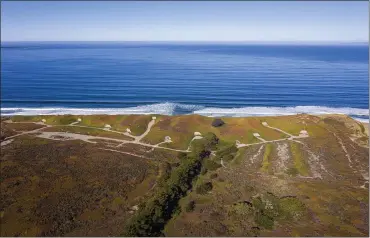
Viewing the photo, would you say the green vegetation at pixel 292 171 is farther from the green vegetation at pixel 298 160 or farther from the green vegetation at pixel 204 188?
the green vegetation at pixel 204 188

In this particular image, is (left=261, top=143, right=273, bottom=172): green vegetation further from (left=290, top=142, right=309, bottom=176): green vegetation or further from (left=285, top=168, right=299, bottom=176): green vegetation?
(left=290, top=142, right=309, bottom=176): green vegetation

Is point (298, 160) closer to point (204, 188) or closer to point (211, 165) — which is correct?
point (211, 165)

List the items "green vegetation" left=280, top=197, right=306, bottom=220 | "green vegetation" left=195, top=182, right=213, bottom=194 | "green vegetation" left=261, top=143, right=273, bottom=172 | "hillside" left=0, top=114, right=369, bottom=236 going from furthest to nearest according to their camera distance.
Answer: "green vegetation" left=261, top=143, right=273, bottom=172
"green vegetation" left=195, top=182, right=213, bottom=194
"green vegetation" left=280, top=197, right=306, bottom=220
"hillside" left=0, top=114, right=369, bottom=236

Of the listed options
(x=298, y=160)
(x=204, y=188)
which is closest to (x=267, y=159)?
(x=298, y=160)

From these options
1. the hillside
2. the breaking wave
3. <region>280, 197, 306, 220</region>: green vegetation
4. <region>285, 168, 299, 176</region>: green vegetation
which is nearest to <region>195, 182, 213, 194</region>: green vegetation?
the hillside

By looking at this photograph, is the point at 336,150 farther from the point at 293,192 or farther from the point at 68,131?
the point at 68,131

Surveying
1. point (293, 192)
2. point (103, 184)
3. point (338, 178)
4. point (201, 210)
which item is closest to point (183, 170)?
point (201, 210)
